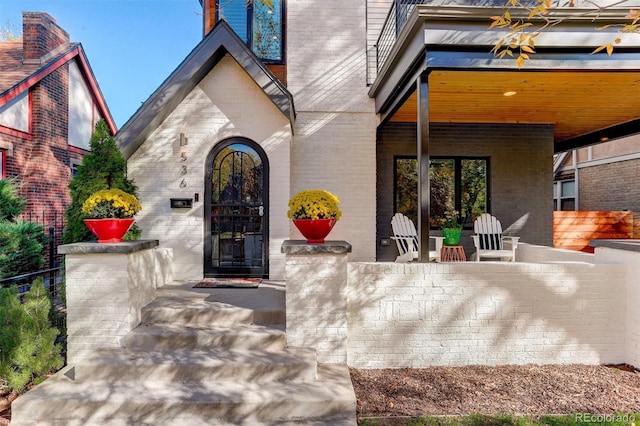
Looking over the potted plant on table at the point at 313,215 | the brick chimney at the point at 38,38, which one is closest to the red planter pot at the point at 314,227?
the potted plant on table at the point at 313,215

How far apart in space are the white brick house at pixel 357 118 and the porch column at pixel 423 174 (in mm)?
17

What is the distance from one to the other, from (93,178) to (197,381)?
280 cm

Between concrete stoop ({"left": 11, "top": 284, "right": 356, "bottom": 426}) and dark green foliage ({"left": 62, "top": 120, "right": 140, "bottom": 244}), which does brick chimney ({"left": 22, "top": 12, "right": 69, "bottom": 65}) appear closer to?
dark green foliage ({"left": 62, "top": 120, "right": 140, "bottom": 244})

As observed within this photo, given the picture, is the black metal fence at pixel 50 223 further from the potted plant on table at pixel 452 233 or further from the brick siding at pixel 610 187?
the brick siding at pixel 610 187

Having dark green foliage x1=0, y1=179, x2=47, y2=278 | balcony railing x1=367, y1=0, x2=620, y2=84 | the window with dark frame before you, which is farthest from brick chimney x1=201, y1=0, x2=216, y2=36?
the window with dark frame

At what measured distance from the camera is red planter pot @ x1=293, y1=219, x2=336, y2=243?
4.06 m

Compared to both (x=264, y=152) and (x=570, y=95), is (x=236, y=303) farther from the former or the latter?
(x=570, y=95)

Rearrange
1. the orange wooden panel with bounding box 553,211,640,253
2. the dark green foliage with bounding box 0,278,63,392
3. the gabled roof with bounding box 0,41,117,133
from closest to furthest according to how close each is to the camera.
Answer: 1. the dark green foliage with bounding box 0,278,63,392
2. the orange wooden panel with bounding box 553,211,640,253
3. the gabled roof with bounding box 0,41,117,133

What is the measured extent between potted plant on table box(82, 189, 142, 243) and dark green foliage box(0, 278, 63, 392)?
835 millimetres

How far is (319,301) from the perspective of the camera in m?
3.91

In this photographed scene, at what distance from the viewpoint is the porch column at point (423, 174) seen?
4.31 metres

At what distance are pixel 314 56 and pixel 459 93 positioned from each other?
9.29 ft

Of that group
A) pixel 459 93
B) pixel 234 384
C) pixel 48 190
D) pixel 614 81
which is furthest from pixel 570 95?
pixel 48 190

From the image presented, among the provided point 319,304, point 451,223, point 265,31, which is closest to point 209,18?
point 265,31
